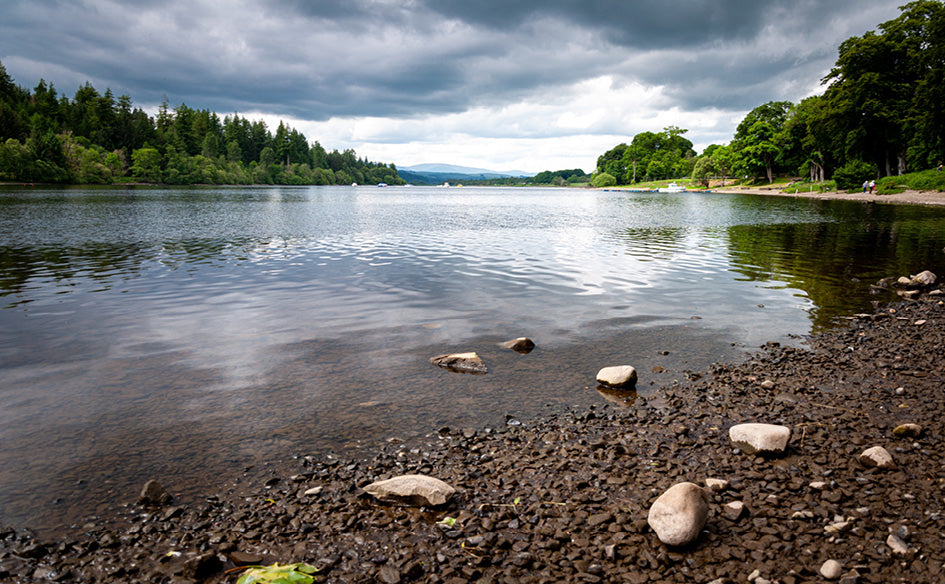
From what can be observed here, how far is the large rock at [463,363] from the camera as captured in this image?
11.6 metres

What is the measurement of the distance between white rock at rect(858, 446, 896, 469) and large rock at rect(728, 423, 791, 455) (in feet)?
2.95

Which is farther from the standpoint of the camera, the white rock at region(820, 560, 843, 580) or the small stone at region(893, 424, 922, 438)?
the small stone at region(893, 424, 922, 438)

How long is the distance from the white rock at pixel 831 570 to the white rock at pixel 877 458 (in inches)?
103

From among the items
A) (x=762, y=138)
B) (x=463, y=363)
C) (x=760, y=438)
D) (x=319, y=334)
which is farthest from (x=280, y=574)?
(x=762, y=138)

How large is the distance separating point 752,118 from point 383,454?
543ft

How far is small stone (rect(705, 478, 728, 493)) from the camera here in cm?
646

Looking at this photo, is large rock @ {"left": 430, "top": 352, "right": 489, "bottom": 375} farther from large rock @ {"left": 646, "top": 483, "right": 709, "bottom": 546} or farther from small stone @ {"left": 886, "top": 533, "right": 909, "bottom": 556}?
small stone @ {"left": 886, "top": 533, "right": 909, "bottom": 556}

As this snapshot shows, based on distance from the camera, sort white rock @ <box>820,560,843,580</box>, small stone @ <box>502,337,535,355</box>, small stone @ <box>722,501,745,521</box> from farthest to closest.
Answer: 1. small stone @ <box>502,337,535,355</box>
2. small stone @ <box>722,501,745,521</box>
3. white rock @ <box>820,560,843,580</box>

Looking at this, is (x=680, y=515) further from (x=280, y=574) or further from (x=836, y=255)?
(x=836, y=255)

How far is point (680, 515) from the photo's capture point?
17.9ft

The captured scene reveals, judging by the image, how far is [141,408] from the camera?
978cm

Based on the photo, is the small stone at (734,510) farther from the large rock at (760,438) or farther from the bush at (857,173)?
the bush at (857,173)

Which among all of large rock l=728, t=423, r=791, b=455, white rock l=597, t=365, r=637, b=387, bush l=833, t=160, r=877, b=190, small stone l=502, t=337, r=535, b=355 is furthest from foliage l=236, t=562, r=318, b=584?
bush l=833, t=160, r=877, b=190

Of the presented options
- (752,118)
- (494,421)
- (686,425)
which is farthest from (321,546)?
(752,118)
